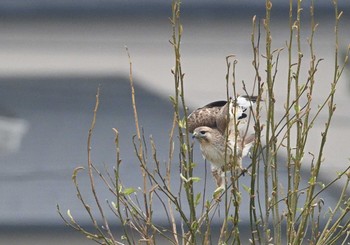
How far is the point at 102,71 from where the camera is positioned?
9.21 meters

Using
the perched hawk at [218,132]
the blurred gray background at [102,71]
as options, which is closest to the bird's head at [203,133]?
the perched hawk at [218,132]

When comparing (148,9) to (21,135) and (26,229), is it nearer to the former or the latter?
(21,135)

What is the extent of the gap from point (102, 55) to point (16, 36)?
837 mm

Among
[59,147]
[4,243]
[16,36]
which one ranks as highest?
[16,36]

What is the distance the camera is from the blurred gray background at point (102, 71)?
7.86 meters

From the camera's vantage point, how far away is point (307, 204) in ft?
8.88

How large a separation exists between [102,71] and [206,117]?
618 cm

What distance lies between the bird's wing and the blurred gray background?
447 centimetres

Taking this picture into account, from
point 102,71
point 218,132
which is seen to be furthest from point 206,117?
point 102,71

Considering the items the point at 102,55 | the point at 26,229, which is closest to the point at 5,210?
the point at 26,229

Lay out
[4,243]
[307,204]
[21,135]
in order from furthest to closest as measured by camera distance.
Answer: [21,135], [4,243], [307,204]

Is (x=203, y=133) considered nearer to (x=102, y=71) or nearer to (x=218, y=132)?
(x=218, y=132)

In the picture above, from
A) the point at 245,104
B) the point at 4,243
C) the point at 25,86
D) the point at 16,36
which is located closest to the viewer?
the point at 245,104

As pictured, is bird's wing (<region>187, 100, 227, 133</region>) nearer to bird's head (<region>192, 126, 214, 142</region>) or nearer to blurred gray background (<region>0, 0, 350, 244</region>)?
bird's head (<region>192, 126, 214, 142</region>)
